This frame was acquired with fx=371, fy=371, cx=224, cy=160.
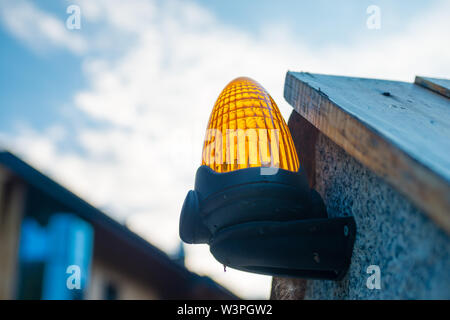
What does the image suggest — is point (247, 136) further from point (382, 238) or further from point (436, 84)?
point (436, 84)

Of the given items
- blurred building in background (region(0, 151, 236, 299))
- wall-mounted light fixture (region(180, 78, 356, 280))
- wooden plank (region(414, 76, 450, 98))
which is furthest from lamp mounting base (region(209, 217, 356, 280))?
wooden plank (region(414, 76, 450, 98))

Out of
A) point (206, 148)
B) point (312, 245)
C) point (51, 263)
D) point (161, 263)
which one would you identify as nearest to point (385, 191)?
point (312, 245)

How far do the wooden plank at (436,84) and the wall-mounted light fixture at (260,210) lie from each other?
0.82 meters

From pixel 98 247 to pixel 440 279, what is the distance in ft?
7.32

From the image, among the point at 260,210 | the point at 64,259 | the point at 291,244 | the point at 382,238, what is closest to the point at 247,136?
the point at 260,210

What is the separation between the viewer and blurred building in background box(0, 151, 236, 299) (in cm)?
157

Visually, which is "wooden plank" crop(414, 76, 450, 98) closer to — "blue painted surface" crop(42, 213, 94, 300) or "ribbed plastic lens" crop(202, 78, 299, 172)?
"ribbed plastic lens" crop(202, 78, 299, 172)

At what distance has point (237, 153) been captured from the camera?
1.18 meters

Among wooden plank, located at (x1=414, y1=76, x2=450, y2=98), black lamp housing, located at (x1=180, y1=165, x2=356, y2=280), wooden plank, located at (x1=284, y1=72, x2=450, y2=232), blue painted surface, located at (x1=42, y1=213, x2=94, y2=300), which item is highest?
wooden plank, located at (x1=414, y1=76, x2=450, y2=98)

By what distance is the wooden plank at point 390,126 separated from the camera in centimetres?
75

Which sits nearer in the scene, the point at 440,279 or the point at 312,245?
the point at 440,279

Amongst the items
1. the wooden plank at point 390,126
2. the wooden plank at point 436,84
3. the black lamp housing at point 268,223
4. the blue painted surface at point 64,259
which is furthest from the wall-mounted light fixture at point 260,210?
the wooden plank at point 436,84

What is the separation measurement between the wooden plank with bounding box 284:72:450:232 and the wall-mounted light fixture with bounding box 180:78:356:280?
0.63ft
